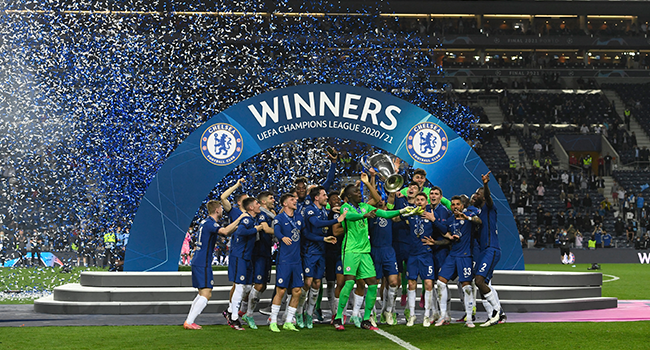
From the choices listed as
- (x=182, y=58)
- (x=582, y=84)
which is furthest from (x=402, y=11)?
(x=182, y=58)

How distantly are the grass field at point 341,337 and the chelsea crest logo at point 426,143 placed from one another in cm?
455

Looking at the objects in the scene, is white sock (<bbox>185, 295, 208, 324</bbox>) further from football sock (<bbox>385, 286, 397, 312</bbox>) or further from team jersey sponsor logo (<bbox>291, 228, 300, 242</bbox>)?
football sock (<bbox>385, 286, 397, 312</bbox>)

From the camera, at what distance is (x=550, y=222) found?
110 ft

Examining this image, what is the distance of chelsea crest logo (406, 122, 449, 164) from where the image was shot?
593 inches

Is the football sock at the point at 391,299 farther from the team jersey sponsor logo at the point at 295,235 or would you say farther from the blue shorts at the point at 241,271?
the blue shorts at the point at 241,271

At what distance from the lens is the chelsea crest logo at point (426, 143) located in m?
15.1

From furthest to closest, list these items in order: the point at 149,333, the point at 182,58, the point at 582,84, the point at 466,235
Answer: the point at 582,84
the point at 182,58
the point at 466,235
the point at 149,333

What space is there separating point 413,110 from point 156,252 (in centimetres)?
573

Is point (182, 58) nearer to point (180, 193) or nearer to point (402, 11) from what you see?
point (402, 11)

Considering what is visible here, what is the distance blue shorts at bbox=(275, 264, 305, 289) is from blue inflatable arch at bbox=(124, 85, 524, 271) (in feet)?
13.8

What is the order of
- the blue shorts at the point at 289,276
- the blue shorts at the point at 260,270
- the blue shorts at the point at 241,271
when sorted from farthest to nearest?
the blue shorts at the point at 260,270 < the blue shorts at the point at 241,271 < the blue shorts at the point at 289,276

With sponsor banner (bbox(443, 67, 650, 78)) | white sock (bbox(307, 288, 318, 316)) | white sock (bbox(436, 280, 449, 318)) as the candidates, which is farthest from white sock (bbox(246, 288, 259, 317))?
sponsor banner (bbox(443, 67, 650, 78))

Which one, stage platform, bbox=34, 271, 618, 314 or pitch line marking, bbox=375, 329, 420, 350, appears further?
stage platform, bbox=34, 271, 618, 314

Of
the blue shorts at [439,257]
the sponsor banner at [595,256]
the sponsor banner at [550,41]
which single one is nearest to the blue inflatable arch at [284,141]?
the blue shorts at [439,257]
